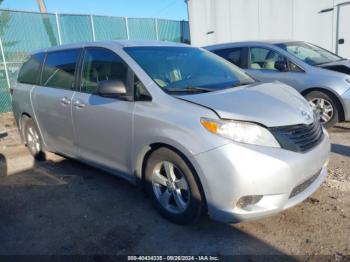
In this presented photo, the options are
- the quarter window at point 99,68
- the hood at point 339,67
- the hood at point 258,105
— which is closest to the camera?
the hood at point 258,105

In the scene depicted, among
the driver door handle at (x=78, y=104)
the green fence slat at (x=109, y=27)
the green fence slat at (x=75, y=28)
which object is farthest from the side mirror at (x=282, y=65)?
the green fence slat at (x=109, y=27)

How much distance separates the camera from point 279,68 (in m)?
6.76

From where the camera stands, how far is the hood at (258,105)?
2914 mm

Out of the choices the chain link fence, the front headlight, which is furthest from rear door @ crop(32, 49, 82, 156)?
the chain link fence

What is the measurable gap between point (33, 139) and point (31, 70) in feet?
3.43

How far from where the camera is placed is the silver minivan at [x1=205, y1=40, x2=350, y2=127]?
242 inches

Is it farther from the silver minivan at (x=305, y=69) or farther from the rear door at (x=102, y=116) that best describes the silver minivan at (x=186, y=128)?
the silver minivan at (x=305, y=69)

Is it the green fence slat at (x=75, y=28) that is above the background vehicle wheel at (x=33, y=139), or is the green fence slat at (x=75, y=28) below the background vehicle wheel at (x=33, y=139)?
above

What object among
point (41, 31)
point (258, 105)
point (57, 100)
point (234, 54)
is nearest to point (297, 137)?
point (258, 105)

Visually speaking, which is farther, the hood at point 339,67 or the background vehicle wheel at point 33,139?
the hood at point 339,67

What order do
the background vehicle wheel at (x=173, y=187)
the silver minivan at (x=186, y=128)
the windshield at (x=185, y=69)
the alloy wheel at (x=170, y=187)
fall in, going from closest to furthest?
the silver minivan at (x=186, y=128) < the background vehicle wheel at (x=173, y=187) < the alloy wheel at (x=170, y=187) < the windshield at (x=185, y=69)

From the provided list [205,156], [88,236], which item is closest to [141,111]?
[205,156]

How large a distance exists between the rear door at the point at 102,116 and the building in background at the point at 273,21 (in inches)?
299

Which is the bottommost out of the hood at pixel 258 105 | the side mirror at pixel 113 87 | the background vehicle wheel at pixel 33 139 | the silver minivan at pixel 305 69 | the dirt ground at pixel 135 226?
the dirt ground at pixel 135 226
